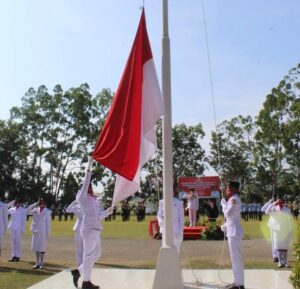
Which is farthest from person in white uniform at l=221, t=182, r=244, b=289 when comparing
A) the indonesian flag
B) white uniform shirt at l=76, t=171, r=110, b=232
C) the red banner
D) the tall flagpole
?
the red banner

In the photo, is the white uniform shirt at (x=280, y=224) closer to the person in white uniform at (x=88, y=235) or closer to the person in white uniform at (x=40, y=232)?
the person in white uniform at (x=88, y=235)

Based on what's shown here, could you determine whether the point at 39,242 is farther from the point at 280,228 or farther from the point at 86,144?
the point at 86,144

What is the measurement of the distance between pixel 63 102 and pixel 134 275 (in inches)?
1908

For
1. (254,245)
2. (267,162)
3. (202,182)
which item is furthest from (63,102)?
(254,245)

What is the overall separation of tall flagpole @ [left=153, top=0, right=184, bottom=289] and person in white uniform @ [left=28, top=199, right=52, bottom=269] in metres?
5.66

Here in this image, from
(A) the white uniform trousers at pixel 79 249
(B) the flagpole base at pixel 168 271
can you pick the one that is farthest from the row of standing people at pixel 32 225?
(B) the flagpole base at pixel 168 271

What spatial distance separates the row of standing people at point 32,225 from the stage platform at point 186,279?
2083 mm

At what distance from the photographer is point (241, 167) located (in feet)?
219

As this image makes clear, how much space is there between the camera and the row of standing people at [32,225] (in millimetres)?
14078

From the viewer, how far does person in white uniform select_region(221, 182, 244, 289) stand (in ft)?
31.6

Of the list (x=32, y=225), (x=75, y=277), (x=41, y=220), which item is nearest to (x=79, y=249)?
(x=41, y=220)

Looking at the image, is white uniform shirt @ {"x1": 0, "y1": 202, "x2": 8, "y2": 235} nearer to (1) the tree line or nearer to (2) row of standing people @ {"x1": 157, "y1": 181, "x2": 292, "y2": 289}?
(2) row of standing people @ {"x1": 157, "y1": 181, "x2": 292, "y2": 289}

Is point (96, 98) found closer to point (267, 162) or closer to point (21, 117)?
point (21, 117)

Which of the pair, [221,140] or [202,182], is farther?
[221,140]
